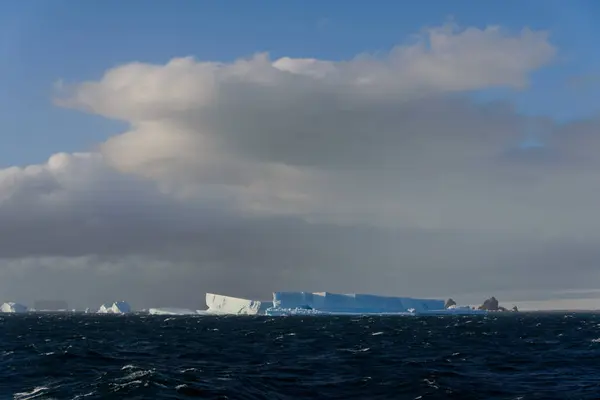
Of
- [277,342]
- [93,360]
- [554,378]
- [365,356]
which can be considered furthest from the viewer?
[277,342]

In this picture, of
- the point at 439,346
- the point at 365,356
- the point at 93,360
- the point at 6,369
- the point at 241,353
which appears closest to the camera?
the point at 6,369

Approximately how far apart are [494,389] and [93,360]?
28.0 meters

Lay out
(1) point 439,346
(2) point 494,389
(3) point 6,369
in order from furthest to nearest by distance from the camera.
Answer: (1) point 439,346
(3) point 6,369
(2) point 494,389

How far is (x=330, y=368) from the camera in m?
42.6

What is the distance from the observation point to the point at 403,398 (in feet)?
99.5

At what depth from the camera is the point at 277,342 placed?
6931 cm

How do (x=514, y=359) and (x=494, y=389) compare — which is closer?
(x=494, y=389)

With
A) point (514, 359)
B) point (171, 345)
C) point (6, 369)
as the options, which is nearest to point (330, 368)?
point (514, 359)

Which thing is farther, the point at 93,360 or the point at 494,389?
the point at 93,360

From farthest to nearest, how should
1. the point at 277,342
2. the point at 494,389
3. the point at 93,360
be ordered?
the point at 277,342 < the point at 93,360 < the point at 494,389

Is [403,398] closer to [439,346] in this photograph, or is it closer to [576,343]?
[439,346]

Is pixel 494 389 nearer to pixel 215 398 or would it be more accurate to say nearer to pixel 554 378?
pixel 554 378

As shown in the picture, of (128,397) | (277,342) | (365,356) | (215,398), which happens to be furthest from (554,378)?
(277,342)

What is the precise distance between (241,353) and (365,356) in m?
10.9
